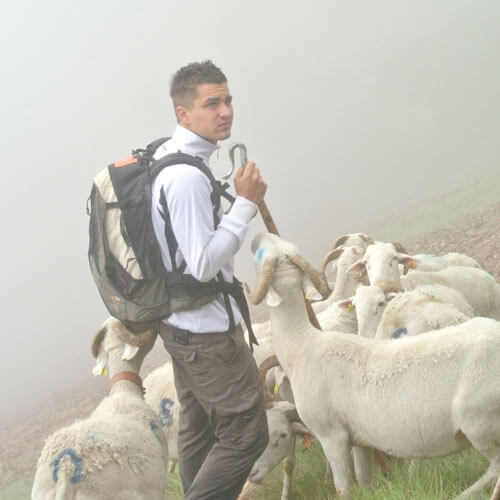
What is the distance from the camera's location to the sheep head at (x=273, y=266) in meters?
4.29

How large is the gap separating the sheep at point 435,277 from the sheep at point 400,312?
532mm

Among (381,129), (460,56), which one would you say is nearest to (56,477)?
(381,129)

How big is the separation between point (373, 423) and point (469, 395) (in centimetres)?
70

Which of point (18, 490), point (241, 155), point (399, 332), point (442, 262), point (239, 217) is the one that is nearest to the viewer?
point (239, 217)

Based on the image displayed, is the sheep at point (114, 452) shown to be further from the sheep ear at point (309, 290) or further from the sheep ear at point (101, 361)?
the sheep ear at point (309, 290)

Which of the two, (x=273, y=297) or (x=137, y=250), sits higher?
(x=137, y=250)

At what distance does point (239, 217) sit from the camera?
3.45 metres

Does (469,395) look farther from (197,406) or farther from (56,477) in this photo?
(56,477)

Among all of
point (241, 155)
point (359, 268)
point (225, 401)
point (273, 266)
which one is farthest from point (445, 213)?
point (225, 401)

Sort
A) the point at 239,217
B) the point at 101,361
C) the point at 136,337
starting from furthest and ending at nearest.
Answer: the point at 101,361
the point at 136,337
the point at 239,217

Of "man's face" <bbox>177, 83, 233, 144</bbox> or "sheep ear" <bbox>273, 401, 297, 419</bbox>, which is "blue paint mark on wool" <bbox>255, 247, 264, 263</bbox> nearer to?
"man's face" <bbox>177, 83, 233, 144</bbox>

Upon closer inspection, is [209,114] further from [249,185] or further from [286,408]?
[286,408]

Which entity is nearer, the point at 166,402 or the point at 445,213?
the point at 166,402

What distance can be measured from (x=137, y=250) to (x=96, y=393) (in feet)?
60.7
